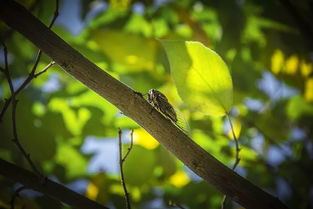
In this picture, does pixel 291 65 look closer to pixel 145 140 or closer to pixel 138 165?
pixel 145 140

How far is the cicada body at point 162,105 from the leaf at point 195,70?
0.18ft

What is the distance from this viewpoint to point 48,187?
972mm

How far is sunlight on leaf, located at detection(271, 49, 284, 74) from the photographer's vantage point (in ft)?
6.03

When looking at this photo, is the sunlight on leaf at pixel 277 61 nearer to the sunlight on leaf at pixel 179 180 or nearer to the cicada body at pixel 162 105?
the sunlight on leaf at pixel 179 180

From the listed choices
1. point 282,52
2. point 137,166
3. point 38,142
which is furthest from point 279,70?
point 38,142

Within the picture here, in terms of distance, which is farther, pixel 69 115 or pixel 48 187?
pixel 69 115

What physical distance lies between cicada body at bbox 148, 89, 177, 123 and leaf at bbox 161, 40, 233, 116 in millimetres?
54

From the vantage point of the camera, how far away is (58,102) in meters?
1.58

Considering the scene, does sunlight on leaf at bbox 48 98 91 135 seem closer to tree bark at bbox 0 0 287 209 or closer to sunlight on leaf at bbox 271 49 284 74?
tree bark at bbox 0 0 287 209

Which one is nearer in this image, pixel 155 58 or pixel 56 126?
pixel 56 126

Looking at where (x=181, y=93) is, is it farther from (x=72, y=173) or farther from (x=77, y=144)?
(x=72, y=173)

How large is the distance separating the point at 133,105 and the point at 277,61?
4.10ft

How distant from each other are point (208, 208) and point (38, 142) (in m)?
0.95

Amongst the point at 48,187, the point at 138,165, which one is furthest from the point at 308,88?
the point at 48,187
